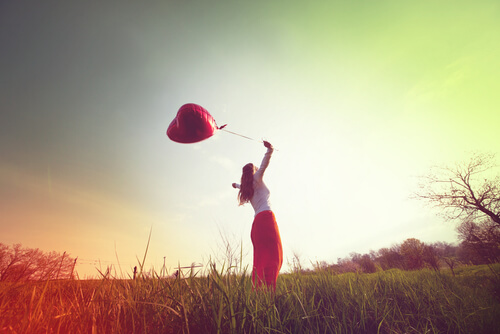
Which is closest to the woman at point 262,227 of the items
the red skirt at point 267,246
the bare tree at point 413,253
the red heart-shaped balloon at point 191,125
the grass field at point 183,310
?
the red skirt at point 267,246

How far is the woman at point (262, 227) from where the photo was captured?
2.95 meters

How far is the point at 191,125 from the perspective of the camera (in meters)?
4.02

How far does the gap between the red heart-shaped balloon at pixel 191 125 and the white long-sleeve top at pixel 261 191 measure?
1388 millimetres

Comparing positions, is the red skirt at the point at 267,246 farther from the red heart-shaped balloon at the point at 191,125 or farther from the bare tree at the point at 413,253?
the bare tree at the point at 413,253

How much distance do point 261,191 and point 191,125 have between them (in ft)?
6.38

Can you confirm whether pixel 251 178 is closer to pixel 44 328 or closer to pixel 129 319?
pixel 129 319

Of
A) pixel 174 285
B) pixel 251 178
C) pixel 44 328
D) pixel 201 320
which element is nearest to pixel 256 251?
pixel 251 178

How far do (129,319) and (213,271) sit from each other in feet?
2.03

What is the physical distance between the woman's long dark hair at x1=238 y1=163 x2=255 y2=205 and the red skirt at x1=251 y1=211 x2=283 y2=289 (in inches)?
20.0

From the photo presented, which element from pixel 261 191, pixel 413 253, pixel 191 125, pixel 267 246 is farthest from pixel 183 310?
pixel 413 253

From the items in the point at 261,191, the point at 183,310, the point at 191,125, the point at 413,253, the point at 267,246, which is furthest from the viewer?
the point at 413,253

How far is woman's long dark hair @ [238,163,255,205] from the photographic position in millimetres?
3803

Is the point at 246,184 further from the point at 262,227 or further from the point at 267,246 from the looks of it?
the point at 267,246

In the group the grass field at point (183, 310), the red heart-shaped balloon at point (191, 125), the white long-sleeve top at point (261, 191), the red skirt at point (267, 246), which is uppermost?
the red heart-shaped balloon at point (191, 125)
